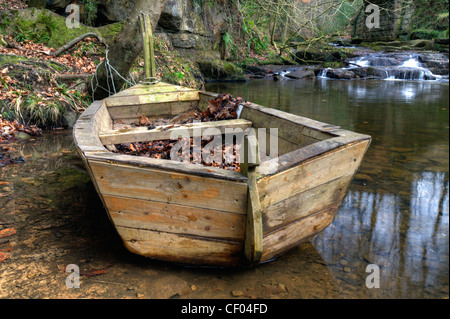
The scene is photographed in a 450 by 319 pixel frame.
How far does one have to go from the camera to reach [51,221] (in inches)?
117

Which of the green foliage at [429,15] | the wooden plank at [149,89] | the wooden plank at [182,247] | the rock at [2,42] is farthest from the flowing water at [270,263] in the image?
the green foliage at [429,15]

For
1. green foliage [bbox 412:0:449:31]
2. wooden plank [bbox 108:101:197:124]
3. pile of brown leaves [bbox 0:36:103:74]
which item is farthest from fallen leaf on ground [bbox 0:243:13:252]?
green foliage [bbox 412:0:449:31]

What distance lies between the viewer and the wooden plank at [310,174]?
195 cm

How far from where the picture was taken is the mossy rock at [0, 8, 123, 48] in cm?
813

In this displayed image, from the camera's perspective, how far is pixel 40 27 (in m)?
8.48

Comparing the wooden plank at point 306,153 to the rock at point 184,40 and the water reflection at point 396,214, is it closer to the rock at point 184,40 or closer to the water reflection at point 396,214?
the water reflection at point 396,214

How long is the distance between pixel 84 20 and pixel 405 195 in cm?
987

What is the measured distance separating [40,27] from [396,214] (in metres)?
8.90

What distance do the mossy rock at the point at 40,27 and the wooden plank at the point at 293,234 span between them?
809 cm

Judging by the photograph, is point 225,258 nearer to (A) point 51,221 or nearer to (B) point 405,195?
(A) point 51,221

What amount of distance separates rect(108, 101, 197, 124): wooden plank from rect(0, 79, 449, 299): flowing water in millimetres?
878

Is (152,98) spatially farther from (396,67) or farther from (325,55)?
(325,55)

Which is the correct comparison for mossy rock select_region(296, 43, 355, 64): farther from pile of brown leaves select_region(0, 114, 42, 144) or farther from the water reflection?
pile of brown leaves select_region(0, 114, 42, 144)
